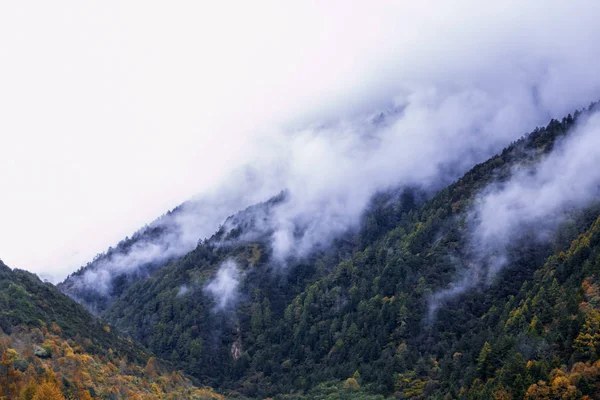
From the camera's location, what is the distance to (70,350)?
5404 inches

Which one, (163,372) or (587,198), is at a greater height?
(163,372)

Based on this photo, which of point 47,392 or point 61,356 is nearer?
point 47,392

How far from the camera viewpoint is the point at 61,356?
133125 millimetres

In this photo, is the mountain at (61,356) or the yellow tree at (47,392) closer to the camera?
the yellow tree at (47,392)

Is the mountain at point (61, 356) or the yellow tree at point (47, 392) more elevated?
the mountain at point (61, 356)

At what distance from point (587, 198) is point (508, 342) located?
269 feet

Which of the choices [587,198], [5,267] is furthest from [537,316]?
[5,267]

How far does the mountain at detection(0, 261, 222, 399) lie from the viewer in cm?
10915

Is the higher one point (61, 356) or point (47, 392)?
point (61, 356)

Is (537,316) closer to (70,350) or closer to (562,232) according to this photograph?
(562,232)

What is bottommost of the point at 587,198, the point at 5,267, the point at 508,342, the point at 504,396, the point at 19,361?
the point at 504,396

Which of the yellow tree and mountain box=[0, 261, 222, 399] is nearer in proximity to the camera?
the yellow tree

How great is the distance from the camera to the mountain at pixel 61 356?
109 m

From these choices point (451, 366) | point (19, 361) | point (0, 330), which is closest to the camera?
point (19, 361)
